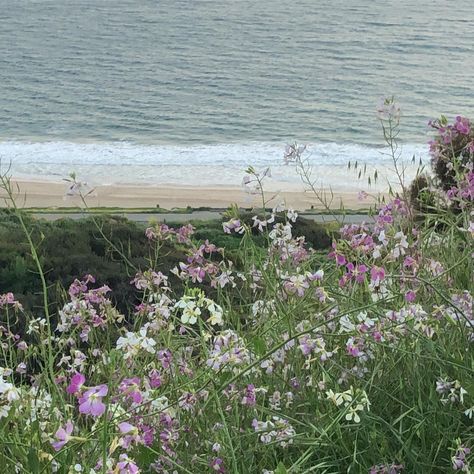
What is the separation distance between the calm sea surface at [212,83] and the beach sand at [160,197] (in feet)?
6.06

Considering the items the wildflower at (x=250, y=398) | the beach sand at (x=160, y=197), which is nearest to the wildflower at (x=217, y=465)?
the wildflower at (x=250, y=398)

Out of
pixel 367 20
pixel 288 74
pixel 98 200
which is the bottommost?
pixel 98 200

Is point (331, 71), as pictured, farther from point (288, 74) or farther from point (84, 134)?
point (84, 134)

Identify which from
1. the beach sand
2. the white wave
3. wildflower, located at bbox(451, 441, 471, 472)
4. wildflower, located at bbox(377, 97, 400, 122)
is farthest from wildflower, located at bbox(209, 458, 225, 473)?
the white wave

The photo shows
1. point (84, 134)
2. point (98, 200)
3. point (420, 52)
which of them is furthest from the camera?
point (420, 52)

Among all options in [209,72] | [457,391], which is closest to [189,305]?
[457,391]

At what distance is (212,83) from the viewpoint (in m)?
44.1

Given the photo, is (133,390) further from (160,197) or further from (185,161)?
(185,161)

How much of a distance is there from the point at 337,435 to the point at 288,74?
45.7 metres

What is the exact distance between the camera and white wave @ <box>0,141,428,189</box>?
86.5 feet

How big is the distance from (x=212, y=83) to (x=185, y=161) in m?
15.5

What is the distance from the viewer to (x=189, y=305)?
2301mm

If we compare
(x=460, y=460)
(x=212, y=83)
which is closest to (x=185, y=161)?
(x=212, y=83)

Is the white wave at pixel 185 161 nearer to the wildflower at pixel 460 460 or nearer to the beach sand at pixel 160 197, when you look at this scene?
the beach sand at pixel 160 197
